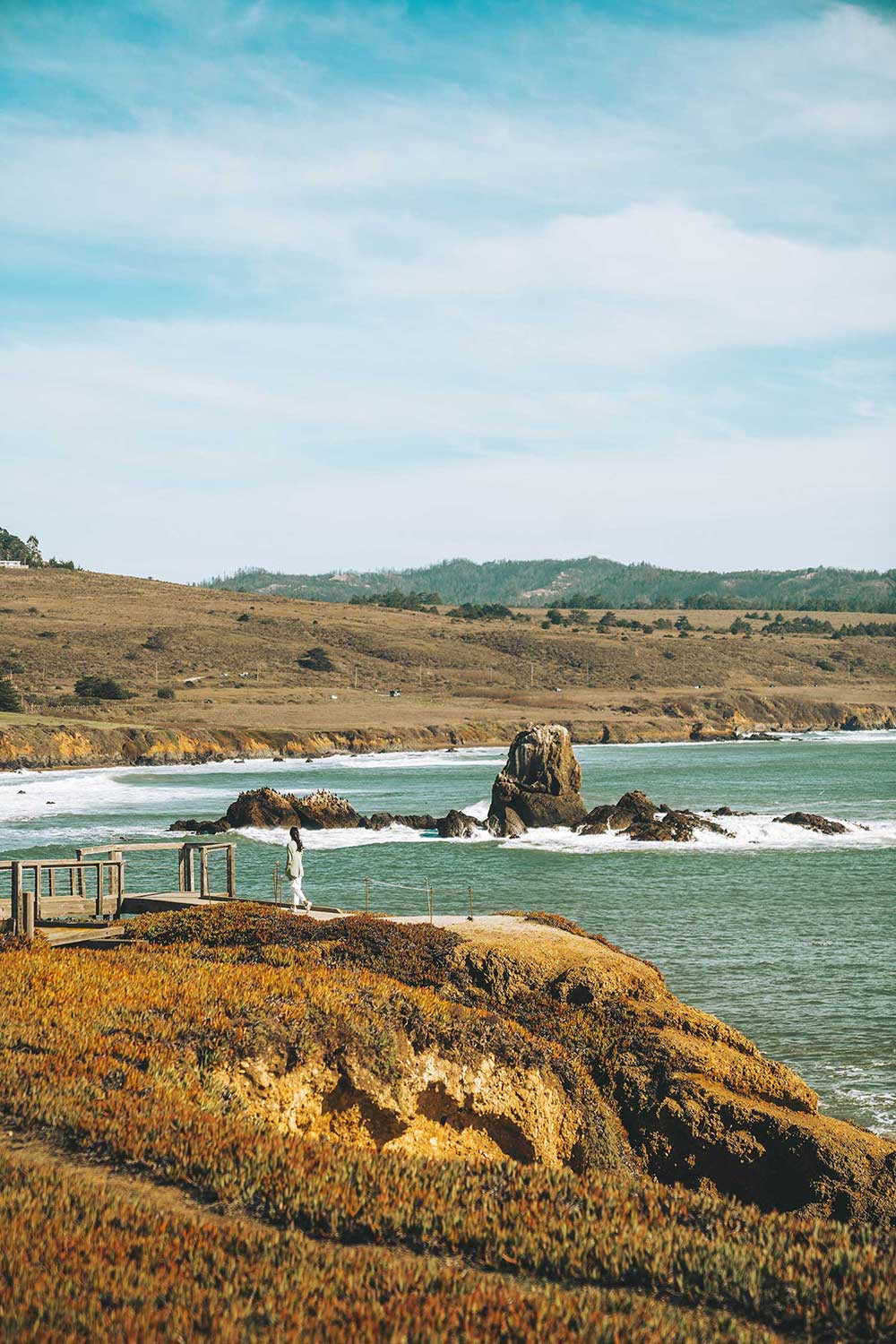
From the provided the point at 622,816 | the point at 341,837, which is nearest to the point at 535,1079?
the point at 341,837

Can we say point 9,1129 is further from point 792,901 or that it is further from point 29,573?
point 29,573

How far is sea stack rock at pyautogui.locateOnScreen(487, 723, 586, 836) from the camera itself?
47.3 metres

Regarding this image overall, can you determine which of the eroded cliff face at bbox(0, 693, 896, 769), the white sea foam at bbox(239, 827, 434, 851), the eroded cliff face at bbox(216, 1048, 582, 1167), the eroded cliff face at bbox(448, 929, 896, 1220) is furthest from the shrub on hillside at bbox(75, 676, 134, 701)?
the eroded cliff face at bbox(216, 1048, 582, 1167)

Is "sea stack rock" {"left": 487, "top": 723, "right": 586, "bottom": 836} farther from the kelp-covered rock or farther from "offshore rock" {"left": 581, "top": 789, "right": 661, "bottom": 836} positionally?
Result: the kelp-covered rock

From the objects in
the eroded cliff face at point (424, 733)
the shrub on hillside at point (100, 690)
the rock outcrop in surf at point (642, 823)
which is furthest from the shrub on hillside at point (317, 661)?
the rock outcrop in surf at point (642, 823)

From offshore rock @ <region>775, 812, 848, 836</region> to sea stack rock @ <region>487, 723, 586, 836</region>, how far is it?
27.3 feet

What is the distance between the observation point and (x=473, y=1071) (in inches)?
440

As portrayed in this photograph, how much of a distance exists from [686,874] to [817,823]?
1242 cm

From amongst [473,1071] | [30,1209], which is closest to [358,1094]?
[473,1071]

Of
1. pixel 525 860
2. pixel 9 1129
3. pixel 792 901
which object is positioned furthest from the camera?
pixel 525 860

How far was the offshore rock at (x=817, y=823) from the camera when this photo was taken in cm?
4401

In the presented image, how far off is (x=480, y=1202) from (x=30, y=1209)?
2572mm

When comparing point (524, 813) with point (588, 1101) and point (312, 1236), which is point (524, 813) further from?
point (312, 1236)

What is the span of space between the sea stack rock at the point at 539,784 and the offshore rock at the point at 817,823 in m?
8.32
